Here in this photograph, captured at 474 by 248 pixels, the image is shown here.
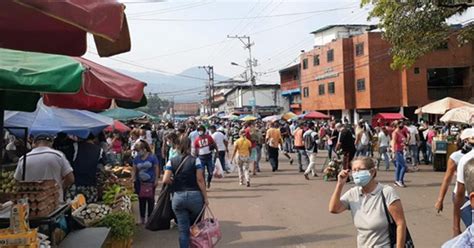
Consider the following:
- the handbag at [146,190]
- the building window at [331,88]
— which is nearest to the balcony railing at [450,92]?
the building window at [331,88]

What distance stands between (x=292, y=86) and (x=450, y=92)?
2477cm

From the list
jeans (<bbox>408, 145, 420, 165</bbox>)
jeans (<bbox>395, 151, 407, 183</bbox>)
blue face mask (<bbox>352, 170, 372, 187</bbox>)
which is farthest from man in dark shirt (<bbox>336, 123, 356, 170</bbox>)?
blue face mask (<bbox>352, 170, 372, 187</bbox>)

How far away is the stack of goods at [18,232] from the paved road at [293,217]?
12.7 feet

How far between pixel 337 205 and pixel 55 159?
135 inches

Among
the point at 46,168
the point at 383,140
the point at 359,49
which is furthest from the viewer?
the point at 359,49

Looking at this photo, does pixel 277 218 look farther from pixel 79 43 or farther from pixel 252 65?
pixel 252 65

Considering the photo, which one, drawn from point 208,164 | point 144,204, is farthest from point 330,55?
point 144,204

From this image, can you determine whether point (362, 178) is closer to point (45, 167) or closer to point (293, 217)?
point (45, 167)

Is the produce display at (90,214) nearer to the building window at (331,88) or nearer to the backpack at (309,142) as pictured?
the backpack at (309,142)

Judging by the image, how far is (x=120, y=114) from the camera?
1474cm

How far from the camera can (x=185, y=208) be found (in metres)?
6.27

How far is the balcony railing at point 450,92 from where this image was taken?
4309 centimetres

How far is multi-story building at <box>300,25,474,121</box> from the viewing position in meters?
42.6

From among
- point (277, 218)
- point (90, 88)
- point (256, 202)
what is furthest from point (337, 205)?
point (256, 202)
